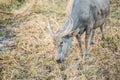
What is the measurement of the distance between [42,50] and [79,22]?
1.36 meters

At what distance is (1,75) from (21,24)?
231cm

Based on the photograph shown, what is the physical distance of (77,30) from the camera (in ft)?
19.9

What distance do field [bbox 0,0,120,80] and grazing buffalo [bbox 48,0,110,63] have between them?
0.41 m

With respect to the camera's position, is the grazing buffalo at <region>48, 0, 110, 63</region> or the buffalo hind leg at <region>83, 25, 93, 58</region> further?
the buffalo hind leg at <region>83, 25, 93, 58</region>

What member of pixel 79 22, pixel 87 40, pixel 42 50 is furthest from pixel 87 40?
pixel 42 50

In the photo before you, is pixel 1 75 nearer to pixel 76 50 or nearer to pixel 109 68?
pixel 76 50

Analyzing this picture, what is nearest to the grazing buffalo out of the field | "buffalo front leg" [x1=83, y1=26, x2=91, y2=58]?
"buffalo front leg" [x1=83, y1=26, x2=91, y2=58]

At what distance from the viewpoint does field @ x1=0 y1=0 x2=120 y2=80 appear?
6.35 meters

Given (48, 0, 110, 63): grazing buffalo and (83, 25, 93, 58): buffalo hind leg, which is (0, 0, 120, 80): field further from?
(48, 0, 110, 63): grazing buffalo

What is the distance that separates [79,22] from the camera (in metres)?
6.13

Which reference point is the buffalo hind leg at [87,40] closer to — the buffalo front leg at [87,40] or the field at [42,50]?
the buffalo front leg at [87,40]

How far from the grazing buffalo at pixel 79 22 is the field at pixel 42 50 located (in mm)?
408

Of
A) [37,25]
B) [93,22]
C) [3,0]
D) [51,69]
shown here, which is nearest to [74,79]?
[51,69]

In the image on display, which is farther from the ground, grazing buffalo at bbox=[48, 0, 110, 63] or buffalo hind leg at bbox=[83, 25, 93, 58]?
grazing buffalo at bbox=[48, 0, 110, 63]
